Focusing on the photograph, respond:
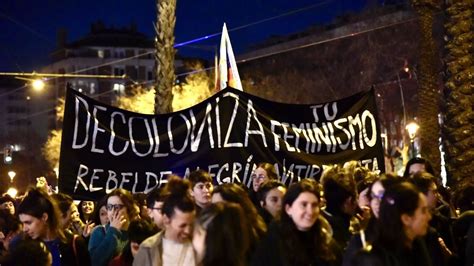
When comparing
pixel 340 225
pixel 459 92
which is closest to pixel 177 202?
pixel 340 225

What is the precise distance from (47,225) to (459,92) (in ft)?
23.9

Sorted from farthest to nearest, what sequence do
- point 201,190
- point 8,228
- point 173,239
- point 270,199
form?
point 201,190 → point 8,228 → point 270,199 → point 173,239

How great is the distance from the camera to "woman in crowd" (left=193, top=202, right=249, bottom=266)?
467 centimetres

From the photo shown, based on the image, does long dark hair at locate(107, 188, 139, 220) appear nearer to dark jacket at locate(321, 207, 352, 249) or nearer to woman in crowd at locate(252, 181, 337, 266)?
dark jacket at locate(321, 207, 352, 249)

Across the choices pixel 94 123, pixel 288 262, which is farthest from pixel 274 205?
pixel 94 123

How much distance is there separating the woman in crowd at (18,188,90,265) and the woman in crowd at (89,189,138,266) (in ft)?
1.95

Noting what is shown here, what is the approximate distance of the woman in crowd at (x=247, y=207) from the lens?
20.4 feet

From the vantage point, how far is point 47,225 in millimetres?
6461

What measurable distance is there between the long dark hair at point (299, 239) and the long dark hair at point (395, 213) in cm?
90

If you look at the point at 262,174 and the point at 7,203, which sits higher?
the point at 262,174

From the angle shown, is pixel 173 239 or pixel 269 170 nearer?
pixel 173 239

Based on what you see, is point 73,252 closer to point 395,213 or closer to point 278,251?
point 278,251

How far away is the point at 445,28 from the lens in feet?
40.1

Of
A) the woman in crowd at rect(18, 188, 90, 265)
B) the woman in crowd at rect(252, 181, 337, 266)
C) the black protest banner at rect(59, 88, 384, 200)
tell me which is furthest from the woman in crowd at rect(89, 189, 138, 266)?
the woman in crowd at rect(252, 181, 337, 266)
